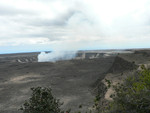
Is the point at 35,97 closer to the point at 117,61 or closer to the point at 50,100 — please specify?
the point at 50,100

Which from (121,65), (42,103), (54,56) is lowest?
(54,56)

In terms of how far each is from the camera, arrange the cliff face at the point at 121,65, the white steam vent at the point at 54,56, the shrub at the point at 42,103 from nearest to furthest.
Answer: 1. the shrub at the point at 42,103
2. the cliff face at the point at 121,65
3. the white steam vent at the point at 54,56

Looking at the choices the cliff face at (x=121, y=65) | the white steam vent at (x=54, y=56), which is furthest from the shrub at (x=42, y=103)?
the white steam vent at (x=54, y=56)

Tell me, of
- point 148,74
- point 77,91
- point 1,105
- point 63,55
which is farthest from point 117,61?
point 63,55

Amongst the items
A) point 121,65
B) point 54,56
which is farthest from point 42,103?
point 54,56

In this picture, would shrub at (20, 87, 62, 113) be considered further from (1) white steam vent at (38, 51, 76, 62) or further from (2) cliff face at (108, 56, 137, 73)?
(1) white steam vent at (38, 51, 76, 62)

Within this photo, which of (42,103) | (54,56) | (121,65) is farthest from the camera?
(54,56)

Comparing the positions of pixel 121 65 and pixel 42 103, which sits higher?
pixel 42 103

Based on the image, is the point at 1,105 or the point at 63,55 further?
the point at 63,55

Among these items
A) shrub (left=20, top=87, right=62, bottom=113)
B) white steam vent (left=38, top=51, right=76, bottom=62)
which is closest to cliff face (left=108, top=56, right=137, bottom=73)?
shrub (left=20, top=87, right=62, bottom=113)

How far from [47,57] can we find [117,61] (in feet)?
227

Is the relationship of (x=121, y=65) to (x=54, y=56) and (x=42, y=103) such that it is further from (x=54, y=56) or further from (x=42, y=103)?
(x=54, y=56)

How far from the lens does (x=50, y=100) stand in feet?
16.1

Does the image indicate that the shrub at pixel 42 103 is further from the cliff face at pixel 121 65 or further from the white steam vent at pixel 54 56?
the white steam vent at pixel 54 56
